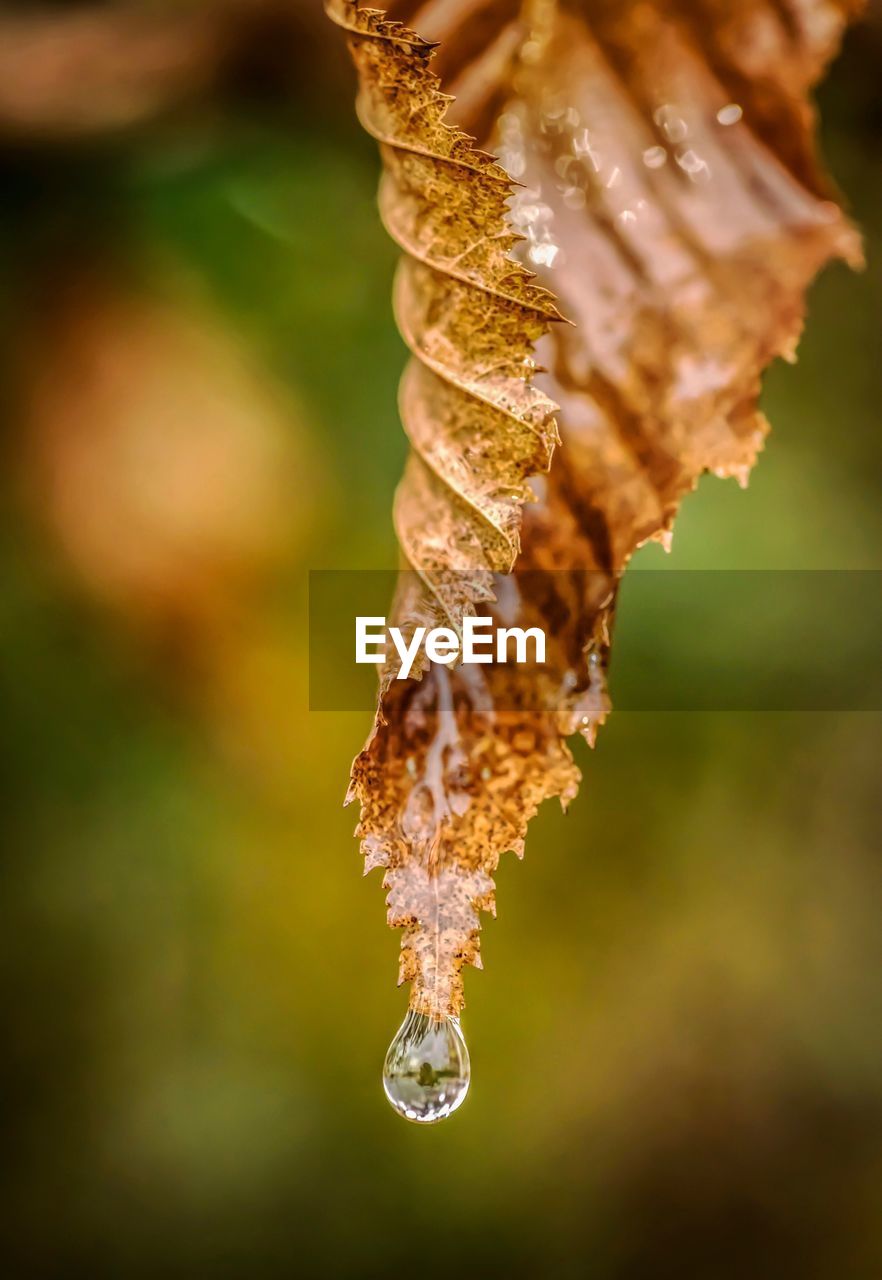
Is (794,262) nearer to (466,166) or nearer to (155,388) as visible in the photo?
(466,166)

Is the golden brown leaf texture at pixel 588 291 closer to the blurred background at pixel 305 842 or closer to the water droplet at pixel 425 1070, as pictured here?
the water droplet at pixel 425 1070

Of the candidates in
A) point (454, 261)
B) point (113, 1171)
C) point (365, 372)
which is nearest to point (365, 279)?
point (365, 372)

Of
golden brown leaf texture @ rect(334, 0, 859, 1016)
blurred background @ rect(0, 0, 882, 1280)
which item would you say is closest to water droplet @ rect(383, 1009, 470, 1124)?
golden brown leaf texture @ rect(334, 0, 859, 1016)

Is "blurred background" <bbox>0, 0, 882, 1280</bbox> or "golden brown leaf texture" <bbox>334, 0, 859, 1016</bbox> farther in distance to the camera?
"blurred background" <bbox>0, 0, 882, 1280</bbox>

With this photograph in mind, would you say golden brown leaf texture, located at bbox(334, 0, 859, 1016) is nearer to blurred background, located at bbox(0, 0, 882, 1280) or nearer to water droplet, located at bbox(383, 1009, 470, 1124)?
water droplet, located at bbox(383, 1009, 470, 1124)

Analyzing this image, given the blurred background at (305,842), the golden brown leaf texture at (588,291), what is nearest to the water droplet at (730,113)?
the golden brown leaf texture at (588,291)

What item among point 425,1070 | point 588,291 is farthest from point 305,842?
point 588,291

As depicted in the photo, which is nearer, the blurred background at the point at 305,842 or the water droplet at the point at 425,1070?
the water droplet at the point at 425,1070
